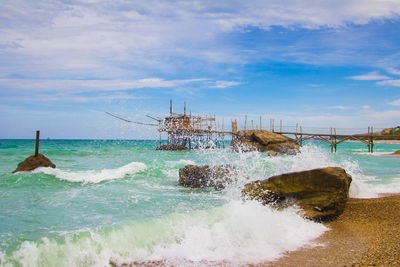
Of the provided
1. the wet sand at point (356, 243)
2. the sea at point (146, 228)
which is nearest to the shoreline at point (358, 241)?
the wet sand at point (356, 243)

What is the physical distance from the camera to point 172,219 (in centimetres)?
627

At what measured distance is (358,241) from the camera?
16.8 ft

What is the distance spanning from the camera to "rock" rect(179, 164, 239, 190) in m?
10.2

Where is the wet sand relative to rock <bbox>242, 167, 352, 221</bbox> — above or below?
below

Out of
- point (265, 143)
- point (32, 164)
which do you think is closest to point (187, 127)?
point (265, 143)

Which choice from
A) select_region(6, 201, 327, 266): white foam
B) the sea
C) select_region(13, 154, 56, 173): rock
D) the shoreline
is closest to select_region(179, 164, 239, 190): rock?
the sea

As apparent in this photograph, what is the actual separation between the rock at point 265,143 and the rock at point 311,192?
24.3 m

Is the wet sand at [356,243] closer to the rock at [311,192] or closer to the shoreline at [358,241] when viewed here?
the shoreline at [358,241]

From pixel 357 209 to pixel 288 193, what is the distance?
5.43 ft

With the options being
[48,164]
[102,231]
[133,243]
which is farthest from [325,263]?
[48,164]

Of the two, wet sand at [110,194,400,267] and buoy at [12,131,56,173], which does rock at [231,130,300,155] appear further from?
wet sand at [110,194,400,267]

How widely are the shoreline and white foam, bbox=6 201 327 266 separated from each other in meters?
0.28

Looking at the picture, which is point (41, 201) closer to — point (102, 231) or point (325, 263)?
point (102, 231)

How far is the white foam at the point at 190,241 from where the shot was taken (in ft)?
15.1
